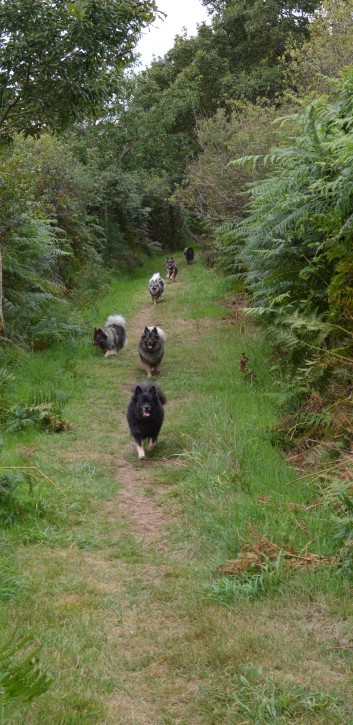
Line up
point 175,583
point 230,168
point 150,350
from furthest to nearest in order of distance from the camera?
1. point 230,168
2. point 150,350
3. point 175,583

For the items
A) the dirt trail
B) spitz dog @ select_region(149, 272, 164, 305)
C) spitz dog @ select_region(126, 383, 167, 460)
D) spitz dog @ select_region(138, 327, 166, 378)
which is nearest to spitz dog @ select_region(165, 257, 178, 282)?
spitz dog @ select_region(149, 272, 164, 305)

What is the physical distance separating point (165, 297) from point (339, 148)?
13611 mm

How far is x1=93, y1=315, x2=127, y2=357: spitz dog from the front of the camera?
12.2 metres

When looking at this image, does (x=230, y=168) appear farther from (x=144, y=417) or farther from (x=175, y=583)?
(x=175, y=583)

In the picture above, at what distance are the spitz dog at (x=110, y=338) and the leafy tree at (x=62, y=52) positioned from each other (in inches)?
176

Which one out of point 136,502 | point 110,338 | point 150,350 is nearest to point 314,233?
point 136,502

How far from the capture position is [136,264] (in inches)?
1051

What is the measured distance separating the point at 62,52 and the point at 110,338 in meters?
5.73

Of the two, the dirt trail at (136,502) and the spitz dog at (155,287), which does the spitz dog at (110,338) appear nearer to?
the dirt trail at (136,502)

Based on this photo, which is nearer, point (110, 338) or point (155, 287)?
point (110, 338)

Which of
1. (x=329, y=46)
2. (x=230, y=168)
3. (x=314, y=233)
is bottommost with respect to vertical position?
(x=314, y=233)

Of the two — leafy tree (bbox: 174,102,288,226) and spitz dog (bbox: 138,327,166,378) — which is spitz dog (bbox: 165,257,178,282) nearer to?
leafy tree (bbox: 174,102,288,226)

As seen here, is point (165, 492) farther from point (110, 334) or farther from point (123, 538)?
point (110, 334)

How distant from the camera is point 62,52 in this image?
7.81m
